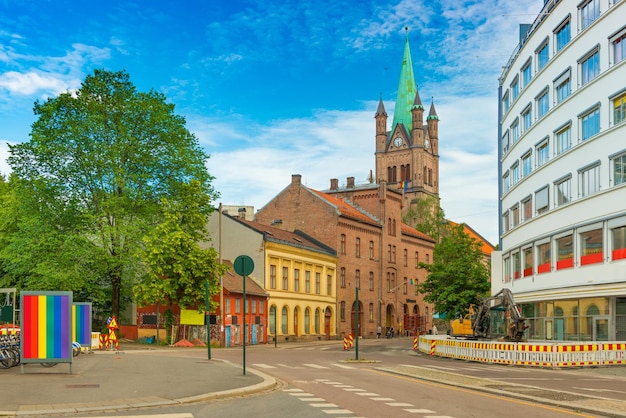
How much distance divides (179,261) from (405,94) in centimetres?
10271

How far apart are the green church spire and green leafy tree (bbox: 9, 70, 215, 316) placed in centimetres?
9635

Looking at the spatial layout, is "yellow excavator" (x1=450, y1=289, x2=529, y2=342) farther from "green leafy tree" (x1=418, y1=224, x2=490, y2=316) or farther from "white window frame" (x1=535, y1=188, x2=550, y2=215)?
"green leafy tree" (x1=418, y1=224, x2=490, y2=316)

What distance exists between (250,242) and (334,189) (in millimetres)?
40432

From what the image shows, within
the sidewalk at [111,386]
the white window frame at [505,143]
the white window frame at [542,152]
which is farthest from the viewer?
the white window frame at [505,143]

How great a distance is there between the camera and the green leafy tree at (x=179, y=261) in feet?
159

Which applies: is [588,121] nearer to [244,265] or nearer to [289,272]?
[244,265]

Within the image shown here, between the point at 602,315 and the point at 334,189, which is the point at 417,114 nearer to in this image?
the point at 334,189

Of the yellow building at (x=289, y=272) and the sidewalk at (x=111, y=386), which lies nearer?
the sidewalk at (x=111, y=386)

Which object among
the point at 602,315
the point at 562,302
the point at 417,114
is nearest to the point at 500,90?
the point at 562,302

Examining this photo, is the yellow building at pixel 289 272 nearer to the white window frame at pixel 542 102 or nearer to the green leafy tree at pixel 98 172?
the green leafy tree at pixel 98 172

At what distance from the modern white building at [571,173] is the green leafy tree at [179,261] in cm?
1938

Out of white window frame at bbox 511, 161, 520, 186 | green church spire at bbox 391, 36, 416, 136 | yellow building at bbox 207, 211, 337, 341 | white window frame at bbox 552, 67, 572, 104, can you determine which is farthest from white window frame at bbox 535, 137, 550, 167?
green church spire at bbox 391, 36, 416, 136

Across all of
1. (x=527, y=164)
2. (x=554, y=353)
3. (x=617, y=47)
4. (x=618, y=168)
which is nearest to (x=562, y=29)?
(x=617, y=47)

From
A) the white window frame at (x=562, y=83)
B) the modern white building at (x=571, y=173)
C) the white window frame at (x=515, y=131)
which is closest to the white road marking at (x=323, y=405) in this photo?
the modern white building at (x=571, y=173)
